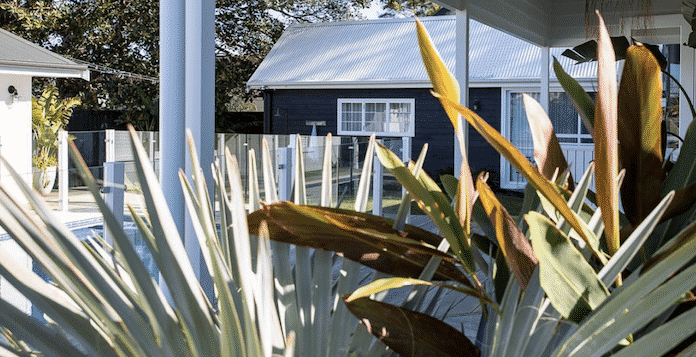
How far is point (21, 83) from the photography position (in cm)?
1023

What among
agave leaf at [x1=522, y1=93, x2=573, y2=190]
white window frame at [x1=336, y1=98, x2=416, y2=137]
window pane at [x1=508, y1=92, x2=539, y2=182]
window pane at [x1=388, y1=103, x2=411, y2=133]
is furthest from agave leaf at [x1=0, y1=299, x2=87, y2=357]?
window pane at [x1=388, y1=103, x2=411, y2=133]

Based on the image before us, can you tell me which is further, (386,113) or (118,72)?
(118,72)

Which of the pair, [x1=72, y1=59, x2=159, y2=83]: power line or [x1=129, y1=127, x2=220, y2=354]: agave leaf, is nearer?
[x1=129, y1=127, x2=220, y2=354]: agave leaf

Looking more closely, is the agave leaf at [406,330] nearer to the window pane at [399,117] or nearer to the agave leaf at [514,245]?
the agave leaf at [514,245]

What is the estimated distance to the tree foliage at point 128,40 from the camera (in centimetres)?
1627

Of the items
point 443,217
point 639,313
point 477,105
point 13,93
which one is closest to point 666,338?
point 639,313

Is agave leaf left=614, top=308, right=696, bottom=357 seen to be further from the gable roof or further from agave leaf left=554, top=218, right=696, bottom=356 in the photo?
the gable roof

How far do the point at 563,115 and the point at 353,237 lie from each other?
12.1 m

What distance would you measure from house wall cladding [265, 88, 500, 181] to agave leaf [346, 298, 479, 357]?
11.3 metres

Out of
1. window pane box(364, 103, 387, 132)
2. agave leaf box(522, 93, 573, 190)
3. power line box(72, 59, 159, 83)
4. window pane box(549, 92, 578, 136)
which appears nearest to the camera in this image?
agave leaf box(522, 93, 573, 190)

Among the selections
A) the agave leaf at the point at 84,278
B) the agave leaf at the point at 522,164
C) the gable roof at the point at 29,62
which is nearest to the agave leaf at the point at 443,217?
the agave leaf at the point at 522,164

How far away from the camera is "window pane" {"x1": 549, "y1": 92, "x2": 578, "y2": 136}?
40.5ft

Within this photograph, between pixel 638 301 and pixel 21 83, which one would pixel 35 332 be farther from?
pixel 21 83

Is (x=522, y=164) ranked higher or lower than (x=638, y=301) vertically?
higher
